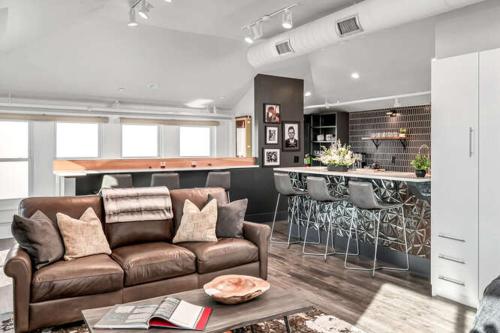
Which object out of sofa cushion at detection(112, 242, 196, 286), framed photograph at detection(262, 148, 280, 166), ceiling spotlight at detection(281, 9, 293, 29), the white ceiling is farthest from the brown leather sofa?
framed photograph at detection(262, 148, 280, 166)

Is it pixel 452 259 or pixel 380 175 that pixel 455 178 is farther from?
pixel 380 175

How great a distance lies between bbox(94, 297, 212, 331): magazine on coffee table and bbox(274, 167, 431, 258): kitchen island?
2811 millimetres

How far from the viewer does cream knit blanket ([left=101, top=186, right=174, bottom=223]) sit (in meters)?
3.81

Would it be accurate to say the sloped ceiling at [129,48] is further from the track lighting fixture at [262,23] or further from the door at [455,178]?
the door at [455,178]

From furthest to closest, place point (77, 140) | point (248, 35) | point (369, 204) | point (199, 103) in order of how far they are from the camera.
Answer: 1. point (199, 103)
2. point (77, 140)
3. point (248, 35)
4. point (369, 204)

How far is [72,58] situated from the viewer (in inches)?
245

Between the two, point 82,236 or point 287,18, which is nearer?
point 82,236

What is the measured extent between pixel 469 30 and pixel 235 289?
10.5ft

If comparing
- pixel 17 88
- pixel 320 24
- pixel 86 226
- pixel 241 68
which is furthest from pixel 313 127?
pixel 86 226

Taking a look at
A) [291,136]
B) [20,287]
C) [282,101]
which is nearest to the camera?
[20,287]

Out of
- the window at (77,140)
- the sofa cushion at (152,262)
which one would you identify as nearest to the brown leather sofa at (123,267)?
the sofa cushion at (152,262)

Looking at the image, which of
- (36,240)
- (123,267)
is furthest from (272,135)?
(36,240)

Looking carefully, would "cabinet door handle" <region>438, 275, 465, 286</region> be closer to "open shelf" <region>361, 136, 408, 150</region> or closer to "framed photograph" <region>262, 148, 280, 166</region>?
"framed photograph" <region>262, 148, 280, 166</region>

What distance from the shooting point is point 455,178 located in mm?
3684
